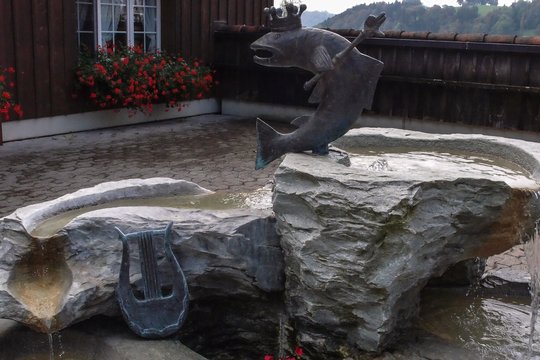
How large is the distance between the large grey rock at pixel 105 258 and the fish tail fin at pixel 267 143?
43cm

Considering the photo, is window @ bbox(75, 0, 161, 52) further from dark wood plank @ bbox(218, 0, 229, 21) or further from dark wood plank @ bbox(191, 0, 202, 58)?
dark wood plank @ bbox(218, 0, 229, 21)

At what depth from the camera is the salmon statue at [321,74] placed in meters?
4.19

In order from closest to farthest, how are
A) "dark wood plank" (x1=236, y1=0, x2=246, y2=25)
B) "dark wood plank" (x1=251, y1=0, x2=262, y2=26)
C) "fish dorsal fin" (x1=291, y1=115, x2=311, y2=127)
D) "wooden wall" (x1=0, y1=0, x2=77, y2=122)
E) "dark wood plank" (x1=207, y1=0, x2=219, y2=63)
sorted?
"fish dorsal fin" (x1=291, y1=115, x2=311, y2=127) → "wooden wall" (x1=0, y1=0, x2=77, y2=122) → "dark wood plank" (x1=207, y1=0, x2=219, y2=63) → "dark wood plank" (x1=236, y1=0, x2=246, y2=25) → "dark wood plank" (x1=251, y1=0, x2=262, y2=26)

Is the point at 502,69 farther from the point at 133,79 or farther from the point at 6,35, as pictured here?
the point at 6,35

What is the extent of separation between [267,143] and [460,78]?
658cm

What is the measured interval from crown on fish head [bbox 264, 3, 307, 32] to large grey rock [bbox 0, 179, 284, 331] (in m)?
1.26

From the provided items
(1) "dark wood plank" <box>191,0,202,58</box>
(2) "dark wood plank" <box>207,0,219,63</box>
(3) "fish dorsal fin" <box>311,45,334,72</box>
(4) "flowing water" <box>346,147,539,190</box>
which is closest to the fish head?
(3) "fish dorsal fin" <box>311,45,334,72</box>

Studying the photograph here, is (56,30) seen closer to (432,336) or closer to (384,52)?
(384,52)

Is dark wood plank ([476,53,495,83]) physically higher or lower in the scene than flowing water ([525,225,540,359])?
higher

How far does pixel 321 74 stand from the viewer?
4223 mm

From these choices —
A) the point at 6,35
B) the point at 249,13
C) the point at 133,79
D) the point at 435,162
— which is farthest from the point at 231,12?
the point at 435,162

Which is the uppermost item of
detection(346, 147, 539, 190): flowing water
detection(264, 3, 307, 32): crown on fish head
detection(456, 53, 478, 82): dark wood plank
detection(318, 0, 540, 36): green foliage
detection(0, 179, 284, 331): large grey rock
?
detection(318, 0, 540, 36): green foliage

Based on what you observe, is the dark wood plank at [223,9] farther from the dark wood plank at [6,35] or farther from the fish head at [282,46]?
the fish head at [282,46]

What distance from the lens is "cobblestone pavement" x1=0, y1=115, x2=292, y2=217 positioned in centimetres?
722
